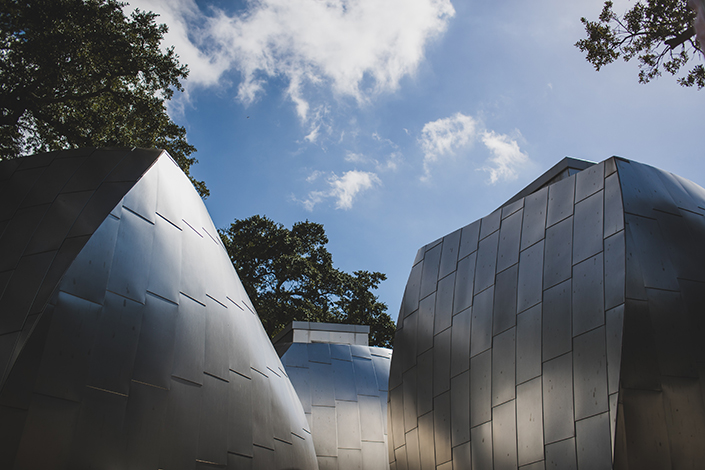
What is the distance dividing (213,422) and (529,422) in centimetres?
395

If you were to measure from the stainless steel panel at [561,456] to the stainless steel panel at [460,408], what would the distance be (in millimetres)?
1805

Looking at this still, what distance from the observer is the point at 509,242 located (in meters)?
8.51

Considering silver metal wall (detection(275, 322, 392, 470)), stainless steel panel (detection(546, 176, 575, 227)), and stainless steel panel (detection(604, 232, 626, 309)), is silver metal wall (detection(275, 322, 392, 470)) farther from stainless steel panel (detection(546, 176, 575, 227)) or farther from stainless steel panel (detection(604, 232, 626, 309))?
stainless steel panel (detection(604, 232, 626, 309))

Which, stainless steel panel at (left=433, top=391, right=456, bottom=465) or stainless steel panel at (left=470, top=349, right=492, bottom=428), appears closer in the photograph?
stainless steel panel at (left=470, top=349, right=492, bottom=428)

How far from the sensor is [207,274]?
7.24 m

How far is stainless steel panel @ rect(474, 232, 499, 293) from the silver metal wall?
216 inches

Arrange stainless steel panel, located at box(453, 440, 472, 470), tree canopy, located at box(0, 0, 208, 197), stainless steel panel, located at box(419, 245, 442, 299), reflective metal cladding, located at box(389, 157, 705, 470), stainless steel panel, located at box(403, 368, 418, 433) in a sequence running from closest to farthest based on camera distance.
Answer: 1. reflective metal cladding, located at box(389, 157, 705, 470)
2. stainless steel panel, located at box(453, 440, 472, 470)
3. stainless steel panel, located at box(403, 368, 418, 433)
4. stainless steel panel, located at box(419, 245, 442, 299)
5. tree canopy, located at box(0, 0, 208, 197)

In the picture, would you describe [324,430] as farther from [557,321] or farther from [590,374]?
[590,374]

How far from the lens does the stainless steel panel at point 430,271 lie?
10.2 meters

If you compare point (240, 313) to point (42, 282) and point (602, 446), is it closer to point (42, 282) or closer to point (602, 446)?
point (42, 282)

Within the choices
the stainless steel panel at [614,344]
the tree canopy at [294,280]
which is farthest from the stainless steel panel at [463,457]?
the tree canopy at [294,280]

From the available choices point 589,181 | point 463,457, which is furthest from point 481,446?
point 589,181

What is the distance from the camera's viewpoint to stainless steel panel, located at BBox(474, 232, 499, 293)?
8.65 metres

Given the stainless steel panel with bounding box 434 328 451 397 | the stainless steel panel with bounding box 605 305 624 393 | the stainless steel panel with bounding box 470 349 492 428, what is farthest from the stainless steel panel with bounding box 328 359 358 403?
the stainless steel panel with bounding box 605 305 624 393
